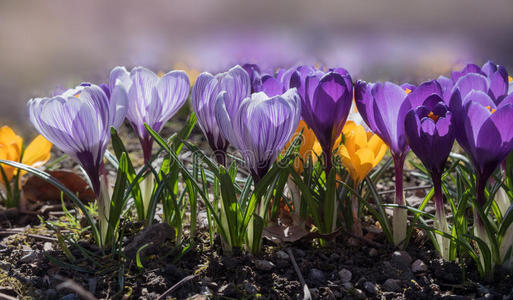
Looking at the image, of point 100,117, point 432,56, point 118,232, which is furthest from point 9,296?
point 432,56

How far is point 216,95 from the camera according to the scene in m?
1.34

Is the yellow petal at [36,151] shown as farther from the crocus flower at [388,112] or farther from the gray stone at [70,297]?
the crocus flower at [388,112]

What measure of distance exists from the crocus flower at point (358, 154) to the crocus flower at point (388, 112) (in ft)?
0.21

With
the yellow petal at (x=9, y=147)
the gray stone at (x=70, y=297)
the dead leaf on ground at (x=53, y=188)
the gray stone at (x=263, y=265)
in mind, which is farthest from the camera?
the dead leaf on ground at (x=53, y=188)

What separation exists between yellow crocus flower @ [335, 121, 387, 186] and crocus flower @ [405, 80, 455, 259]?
0.55 ft

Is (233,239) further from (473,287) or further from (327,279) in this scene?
(473,287)

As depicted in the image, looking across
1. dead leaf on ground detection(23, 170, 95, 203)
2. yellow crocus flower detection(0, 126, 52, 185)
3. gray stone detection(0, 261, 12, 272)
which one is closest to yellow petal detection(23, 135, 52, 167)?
yellow crocus flower detection(0, 126, 52, 185)

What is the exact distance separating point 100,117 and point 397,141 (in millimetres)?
722

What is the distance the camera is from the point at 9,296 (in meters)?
1.23

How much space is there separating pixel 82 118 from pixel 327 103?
577 mm

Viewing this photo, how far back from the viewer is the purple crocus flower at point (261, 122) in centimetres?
118

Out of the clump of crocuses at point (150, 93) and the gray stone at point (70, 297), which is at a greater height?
the clump of crocuses at point (150, 93)

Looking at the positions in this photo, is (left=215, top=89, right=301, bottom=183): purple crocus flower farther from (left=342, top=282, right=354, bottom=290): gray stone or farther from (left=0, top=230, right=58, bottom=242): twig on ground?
(left=0, top=230, right=58, bottom=242): twig on ground

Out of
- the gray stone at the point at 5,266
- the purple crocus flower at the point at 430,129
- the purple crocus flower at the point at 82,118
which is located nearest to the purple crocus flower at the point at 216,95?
the purple crocus flower at the point at 82,118
